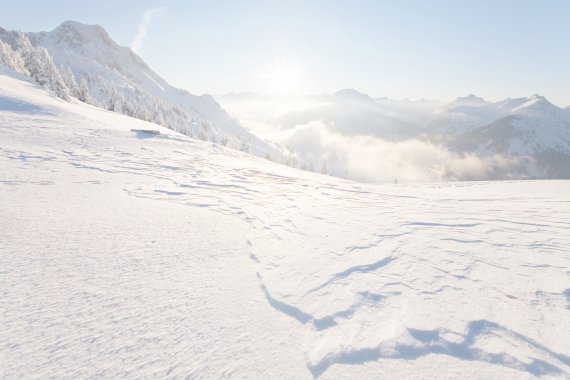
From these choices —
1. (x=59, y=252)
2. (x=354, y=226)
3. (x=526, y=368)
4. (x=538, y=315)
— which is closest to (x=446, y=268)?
(x=538, y=315)

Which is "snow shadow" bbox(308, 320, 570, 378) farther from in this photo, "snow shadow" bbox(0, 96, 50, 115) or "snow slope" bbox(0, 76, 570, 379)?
"snow shadow" bbox(0, 96, 50, 115)

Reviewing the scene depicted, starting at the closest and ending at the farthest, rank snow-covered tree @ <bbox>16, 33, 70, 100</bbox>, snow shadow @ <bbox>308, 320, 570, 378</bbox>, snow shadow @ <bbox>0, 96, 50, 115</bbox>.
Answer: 1. snow shadow @ <bbox>308, 320, 570, 378</bbox>
2. snow shadow @ <bbox>0, 96, 50, 115</bbox>
3. snow-covered tree @ <bbox>16, 33, 70, 100</bbox>

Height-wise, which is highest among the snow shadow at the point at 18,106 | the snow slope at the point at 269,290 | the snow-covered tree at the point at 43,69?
the snow-covered tree at the point at 43,69

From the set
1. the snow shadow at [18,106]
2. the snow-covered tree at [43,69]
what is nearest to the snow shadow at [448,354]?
the snow shadow at [18,106]

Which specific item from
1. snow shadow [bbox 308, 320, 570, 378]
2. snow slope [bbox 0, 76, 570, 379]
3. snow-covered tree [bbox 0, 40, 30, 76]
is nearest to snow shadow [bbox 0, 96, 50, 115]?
snow slope [bbox 0, 76, 570, 379]

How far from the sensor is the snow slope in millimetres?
2369

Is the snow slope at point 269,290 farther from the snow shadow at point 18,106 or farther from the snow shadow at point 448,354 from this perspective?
the snow shadow at point 18,106

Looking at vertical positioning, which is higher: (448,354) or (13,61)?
(13,61)

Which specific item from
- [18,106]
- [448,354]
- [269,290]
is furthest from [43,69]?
[448,354]

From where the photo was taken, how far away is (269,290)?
11.2ft

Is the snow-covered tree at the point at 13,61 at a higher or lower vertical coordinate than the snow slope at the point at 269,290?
higher

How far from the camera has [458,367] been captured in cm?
232

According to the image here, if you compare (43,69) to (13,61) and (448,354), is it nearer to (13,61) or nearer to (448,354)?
(13,61)

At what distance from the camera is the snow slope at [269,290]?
237 centimetres
